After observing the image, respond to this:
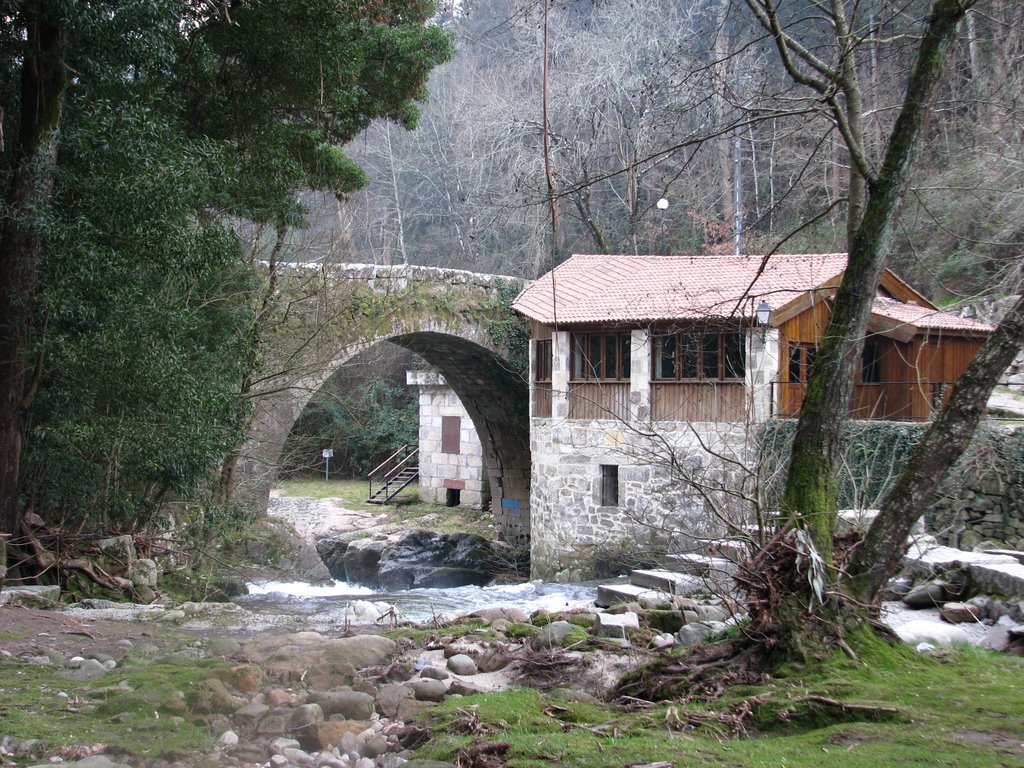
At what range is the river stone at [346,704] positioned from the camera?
4770 millimetres

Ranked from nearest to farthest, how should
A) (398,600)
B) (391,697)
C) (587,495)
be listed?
(391,697) < (398,600) < (587,495)

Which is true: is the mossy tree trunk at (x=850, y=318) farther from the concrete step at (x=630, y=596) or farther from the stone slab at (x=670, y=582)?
the stone slab at (x=670, y=582)

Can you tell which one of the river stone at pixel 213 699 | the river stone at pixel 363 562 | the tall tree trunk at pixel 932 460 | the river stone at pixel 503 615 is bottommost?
the river stone at pixel 363 562

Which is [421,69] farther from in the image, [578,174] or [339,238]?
[578,174]

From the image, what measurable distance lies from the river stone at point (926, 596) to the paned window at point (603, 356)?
953 cm

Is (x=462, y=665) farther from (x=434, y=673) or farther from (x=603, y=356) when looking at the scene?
(x=603, y=356)

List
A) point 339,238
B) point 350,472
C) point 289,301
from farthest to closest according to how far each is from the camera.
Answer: point 350,472
point 339,238
point 289,301

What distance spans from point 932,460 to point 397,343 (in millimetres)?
13863

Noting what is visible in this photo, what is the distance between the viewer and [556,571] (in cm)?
1639

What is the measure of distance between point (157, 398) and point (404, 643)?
3.62 metres


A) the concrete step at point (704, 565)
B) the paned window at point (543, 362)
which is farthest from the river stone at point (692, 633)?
the paned window at point (543, 362)

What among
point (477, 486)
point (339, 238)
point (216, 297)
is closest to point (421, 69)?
point (216, 297)

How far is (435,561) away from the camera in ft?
67.9

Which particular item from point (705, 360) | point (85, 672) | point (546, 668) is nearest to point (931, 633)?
point (546, 668)
